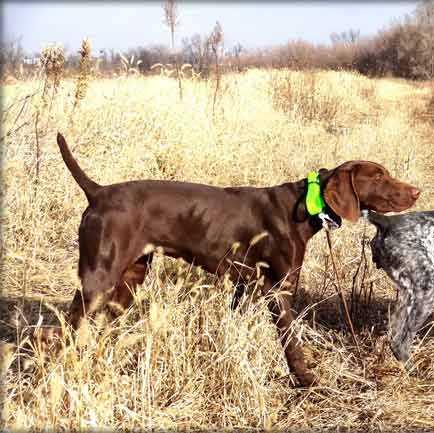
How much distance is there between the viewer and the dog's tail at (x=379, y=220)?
369 centimetres

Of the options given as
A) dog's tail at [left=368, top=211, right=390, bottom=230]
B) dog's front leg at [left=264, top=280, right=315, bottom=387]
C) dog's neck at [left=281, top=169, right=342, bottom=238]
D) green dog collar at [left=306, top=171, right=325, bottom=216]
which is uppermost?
green dog collar at [left=306, top=171, right=325, bottom=216]

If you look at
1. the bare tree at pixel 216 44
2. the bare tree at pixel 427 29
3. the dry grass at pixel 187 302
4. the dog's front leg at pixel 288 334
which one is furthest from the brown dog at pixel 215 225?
the bare tree at pixel 427 29

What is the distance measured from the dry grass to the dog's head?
48 cm

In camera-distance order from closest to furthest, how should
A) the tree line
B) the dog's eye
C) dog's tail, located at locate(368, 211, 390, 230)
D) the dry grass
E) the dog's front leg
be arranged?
the dry grass, the dog's front leg, the dog's eye, dog's tail, located at locate(368, 211, 390, 230), the tree line

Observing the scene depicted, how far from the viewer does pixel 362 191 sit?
355 centimetres

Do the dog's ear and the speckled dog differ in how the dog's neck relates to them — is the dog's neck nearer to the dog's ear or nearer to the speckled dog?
the dog's ear

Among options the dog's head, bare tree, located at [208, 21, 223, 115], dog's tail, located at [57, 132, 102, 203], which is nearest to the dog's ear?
the dog's head

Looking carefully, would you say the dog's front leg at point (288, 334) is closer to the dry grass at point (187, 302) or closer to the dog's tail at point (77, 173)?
the dry grass at point (187, 302)

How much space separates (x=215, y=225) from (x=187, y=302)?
47cm

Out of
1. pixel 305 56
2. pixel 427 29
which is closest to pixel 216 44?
pixel 305 56

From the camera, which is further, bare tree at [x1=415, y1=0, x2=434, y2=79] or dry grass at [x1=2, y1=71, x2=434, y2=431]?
bare tree at [x1=415, y1=0, x2=434, y2=79]

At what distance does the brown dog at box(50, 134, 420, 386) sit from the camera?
329cm

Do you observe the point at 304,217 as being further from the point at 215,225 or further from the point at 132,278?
the point at 132,278

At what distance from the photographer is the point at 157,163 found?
22.4 ft
